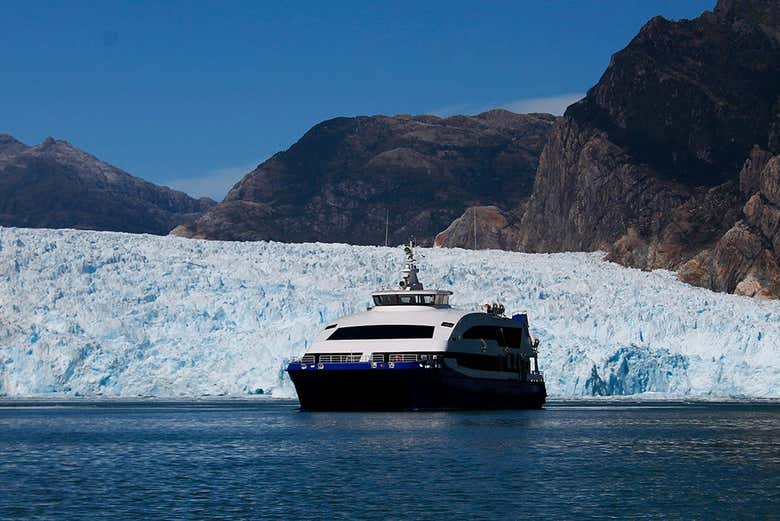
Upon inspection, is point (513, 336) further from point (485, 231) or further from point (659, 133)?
point (485, 231)

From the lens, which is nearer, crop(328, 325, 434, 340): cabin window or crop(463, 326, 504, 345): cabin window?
crop(328, 325, 434, 340): cabin window

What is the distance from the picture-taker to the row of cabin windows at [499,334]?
48.1 meters

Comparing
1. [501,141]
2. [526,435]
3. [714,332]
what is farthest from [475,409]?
[501,141]

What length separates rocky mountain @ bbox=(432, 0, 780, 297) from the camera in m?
99.8

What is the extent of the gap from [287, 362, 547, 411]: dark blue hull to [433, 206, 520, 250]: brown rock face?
2872 inches

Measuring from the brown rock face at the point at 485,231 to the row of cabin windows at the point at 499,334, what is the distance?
6732 cm

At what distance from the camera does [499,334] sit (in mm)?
50969

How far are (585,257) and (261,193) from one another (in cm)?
11102

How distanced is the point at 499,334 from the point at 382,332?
6.73 meters

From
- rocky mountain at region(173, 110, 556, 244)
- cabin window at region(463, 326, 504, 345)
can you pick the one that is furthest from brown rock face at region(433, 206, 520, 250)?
cabin window at region(463, 326, 504, 345)

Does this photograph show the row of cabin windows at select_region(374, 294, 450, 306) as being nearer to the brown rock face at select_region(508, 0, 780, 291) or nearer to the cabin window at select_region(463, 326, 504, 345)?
the cabin window at select_region(463, 326, 504, 345)

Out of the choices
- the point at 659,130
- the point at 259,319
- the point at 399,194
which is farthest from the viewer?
the point at 399,194

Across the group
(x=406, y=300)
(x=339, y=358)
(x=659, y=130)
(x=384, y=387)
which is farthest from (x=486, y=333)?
→ (x=659, y=130)

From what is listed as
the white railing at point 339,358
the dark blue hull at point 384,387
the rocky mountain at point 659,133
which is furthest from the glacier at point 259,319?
the rocky mountain at point 659,133
